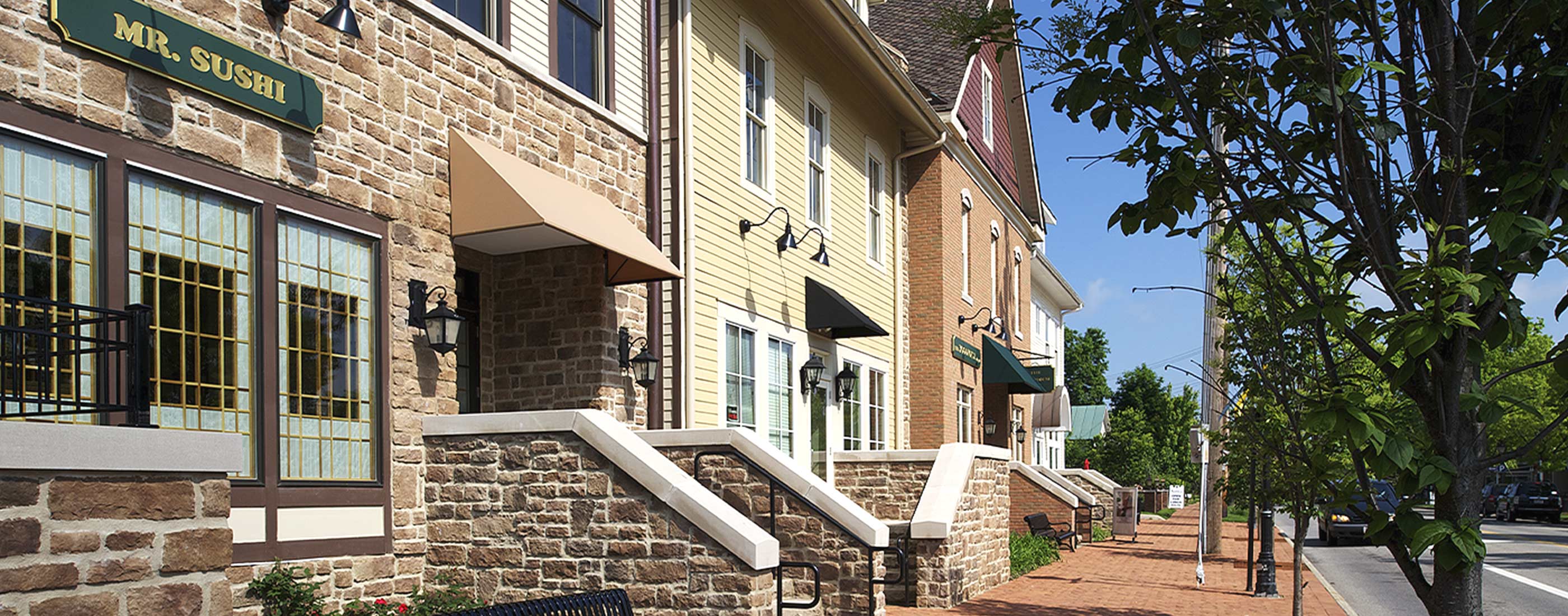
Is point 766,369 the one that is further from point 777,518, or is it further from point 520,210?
point 520,210

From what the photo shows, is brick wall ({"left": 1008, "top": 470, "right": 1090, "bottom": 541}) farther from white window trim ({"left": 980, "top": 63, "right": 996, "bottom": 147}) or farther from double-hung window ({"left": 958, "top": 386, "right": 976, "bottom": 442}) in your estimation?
white window trim ({"left": 980, "top": 63, "right": 996, "bottom": 147})

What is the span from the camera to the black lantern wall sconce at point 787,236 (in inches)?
579

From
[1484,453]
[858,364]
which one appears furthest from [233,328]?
[858,364]

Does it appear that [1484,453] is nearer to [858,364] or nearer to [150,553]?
[150,553]

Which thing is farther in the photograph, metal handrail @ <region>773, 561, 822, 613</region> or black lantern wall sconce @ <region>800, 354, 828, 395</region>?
black lantern wall sconce @ <region>800, 354, 828, 395</region>

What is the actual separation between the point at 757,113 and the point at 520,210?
256 inches

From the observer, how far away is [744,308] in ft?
47.8

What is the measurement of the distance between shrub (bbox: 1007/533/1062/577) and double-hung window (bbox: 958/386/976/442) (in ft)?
6.63

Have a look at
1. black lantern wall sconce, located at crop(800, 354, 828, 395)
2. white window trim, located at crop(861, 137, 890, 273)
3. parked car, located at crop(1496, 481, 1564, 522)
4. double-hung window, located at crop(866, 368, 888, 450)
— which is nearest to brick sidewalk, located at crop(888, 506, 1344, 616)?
double-hung window, located at crop(866, 368, 888, 450)

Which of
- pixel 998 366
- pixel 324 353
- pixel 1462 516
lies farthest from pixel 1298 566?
pixel 998 366

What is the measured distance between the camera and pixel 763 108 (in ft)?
51.5

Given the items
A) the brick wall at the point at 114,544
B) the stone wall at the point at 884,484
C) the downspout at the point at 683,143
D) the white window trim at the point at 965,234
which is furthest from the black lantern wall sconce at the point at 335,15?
the white window trim at the point at 965,234

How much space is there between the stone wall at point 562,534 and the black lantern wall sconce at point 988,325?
14371 mm

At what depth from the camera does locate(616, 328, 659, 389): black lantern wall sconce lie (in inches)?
470
